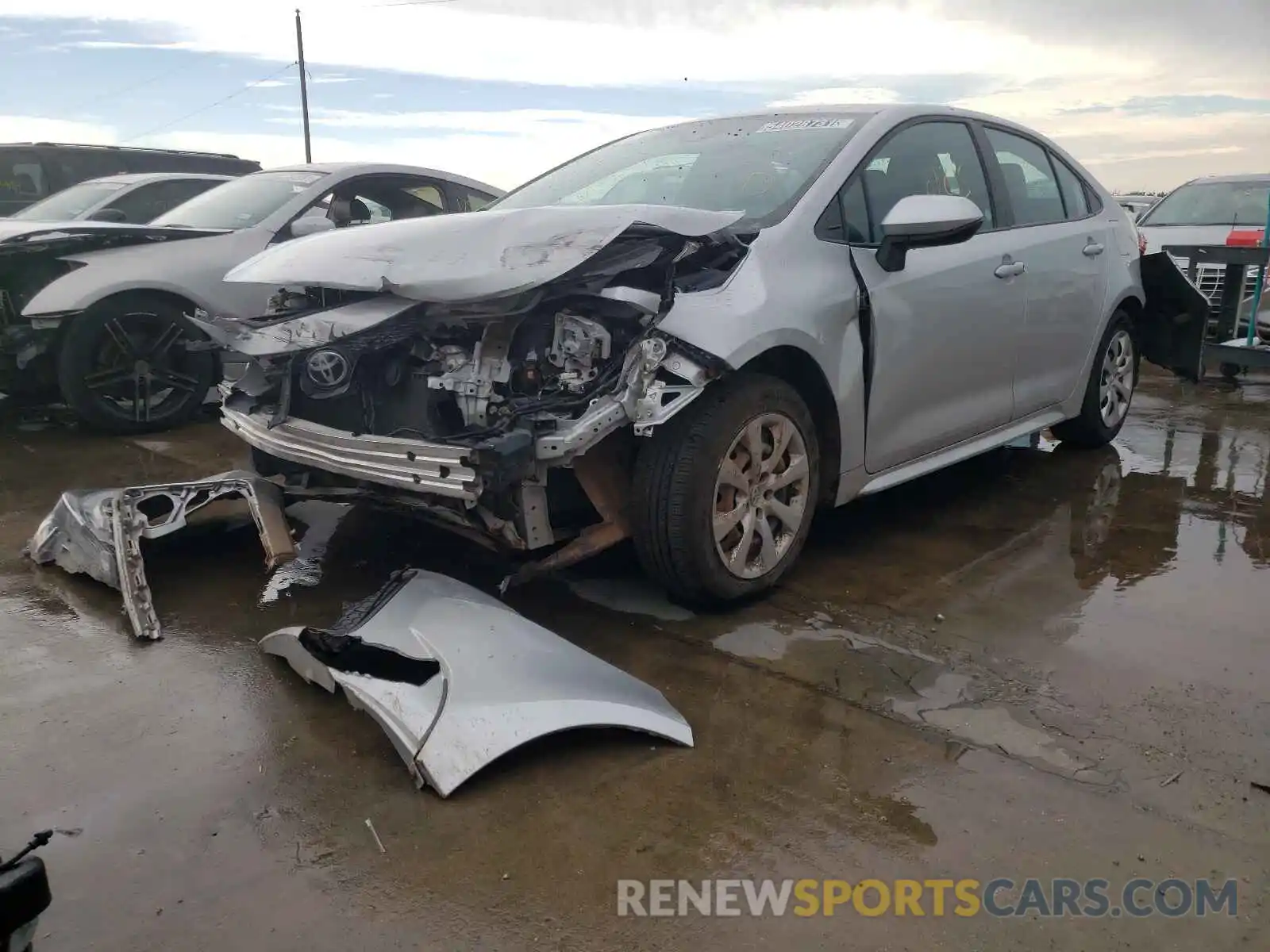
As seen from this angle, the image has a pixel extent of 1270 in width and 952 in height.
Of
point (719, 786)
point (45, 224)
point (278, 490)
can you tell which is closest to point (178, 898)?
point (719, 786)

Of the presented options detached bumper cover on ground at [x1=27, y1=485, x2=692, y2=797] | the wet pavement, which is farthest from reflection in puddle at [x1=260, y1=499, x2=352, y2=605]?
detached bumper cover on ground at [x1=27, y1=485, x2=692, y2=797]

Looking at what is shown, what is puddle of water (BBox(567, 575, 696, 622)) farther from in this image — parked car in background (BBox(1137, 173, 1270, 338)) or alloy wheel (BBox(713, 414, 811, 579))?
parked car in background (BBox(1137, 173, 1270, 338))

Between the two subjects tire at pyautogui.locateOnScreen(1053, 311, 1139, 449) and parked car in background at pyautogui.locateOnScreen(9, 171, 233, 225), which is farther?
parked car in background at pyautogui.locateOnScreen(9, 171, 233, 225)

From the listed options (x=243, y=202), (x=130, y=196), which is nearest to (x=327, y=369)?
(x=243, y=202)

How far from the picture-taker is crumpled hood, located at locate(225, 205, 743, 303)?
304 cm

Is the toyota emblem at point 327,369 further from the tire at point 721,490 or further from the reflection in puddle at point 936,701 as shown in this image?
the reflection in puddle at point 936,701

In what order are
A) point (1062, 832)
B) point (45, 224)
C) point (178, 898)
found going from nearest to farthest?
1. point (178, 898)
2. point (1062, 832)
3. point (45, 224)

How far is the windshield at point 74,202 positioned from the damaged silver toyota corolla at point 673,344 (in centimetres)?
513

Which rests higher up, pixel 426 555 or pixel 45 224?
pixel 45 224

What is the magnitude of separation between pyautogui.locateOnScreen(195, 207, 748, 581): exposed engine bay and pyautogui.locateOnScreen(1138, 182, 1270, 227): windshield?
8.21 meters

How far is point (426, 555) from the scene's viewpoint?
4059 mm

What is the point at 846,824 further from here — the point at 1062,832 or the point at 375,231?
the point at 375,231

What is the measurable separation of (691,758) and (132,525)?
2239 millimetres

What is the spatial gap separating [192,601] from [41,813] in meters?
1.32
